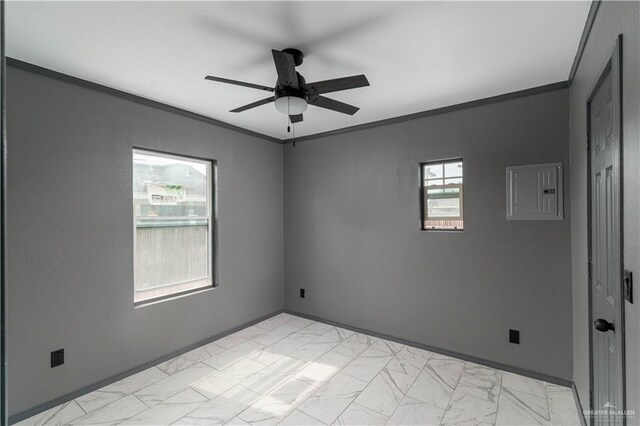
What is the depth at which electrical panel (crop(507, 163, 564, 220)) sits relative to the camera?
2.61m

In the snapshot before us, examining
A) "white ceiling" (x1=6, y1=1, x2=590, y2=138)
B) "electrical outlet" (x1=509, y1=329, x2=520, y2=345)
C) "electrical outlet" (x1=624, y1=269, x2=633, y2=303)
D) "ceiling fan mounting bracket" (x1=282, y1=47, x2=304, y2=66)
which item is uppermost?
"white ceiling" (x1=6, y1=1, x2=590, y2=138)

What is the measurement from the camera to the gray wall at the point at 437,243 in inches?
105

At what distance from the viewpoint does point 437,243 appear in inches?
127

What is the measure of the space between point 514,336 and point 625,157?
215cm

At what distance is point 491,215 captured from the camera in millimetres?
2916

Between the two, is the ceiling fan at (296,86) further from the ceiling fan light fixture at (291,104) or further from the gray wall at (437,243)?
the gray wall at (437,243)

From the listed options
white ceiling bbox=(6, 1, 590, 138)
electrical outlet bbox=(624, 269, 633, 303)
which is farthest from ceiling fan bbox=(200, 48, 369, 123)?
electrical outlet bbox=(624, 269, 633, 303)

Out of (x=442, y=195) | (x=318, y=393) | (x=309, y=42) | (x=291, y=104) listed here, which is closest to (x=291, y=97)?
(x=291, y=104)

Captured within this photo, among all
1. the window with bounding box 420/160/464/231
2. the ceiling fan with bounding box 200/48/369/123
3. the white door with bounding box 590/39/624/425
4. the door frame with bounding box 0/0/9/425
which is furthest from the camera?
the window with bounding box 420/160/464/231

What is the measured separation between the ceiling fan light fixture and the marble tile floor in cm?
219

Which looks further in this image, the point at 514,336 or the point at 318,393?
the point at 514,336

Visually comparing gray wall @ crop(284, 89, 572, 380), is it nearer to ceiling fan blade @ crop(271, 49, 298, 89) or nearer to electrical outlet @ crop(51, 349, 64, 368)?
ceiling fan blade @ crop(271, 49, 298, 89)

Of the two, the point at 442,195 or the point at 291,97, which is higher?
the point at 291,97

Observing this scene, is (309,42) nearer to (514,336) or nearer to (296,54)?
(296,54)
